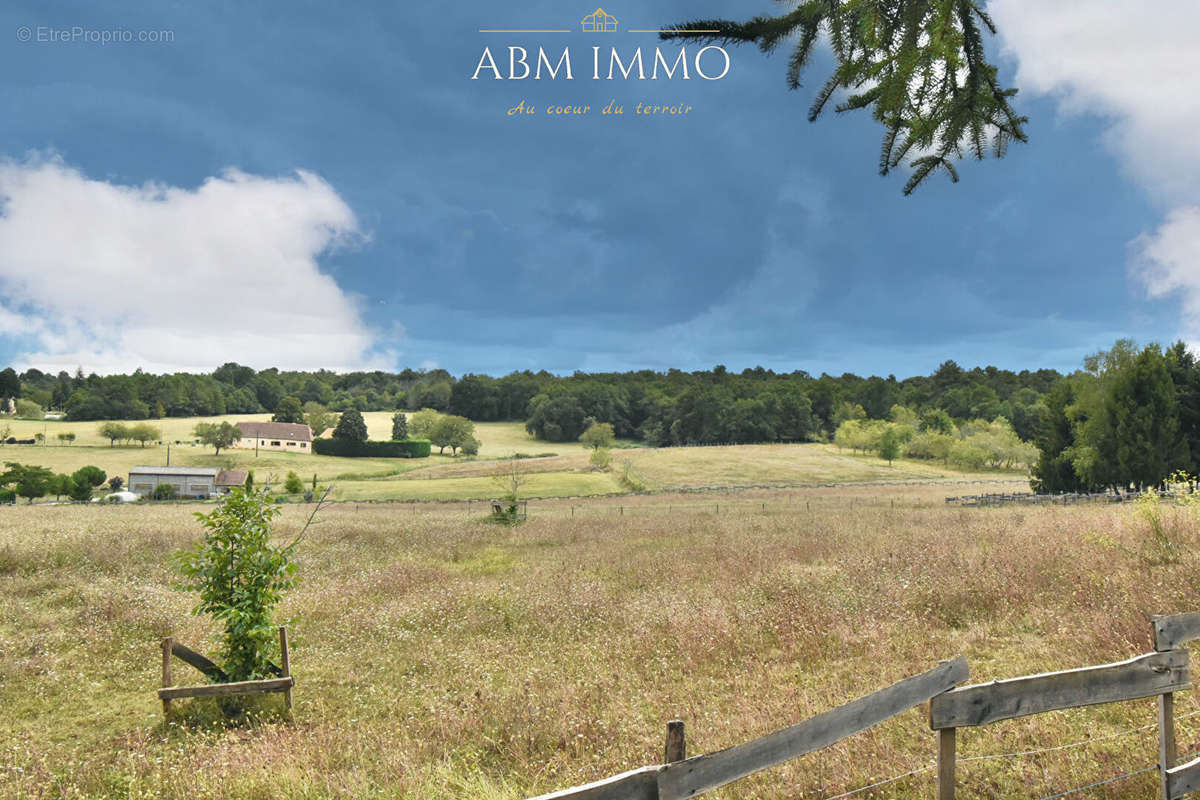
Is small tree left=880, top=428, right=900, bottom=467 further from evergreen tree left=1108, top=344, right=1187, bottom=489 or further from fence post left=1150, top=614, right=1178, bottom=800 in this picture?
fence post left=1150, top=614, right=1178, bottom=800

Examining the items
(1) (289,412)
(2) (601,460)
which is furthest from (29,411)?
(2) (601,460)

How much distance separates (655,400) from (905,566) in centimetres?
12891

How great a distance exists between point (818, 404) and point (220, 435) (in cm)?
11856

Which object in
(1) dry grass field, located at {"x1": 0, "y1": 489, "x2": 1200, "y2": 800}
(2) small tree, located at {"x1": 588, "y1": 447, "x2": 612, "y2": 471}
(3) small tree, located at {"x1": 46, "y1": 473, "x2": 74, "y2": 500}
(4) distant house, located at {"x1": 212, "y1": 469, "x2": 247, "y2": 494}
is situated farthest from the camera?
(2) small tree, located at {"x1": 588, "y1": 447, "x2": 612, "y2": 471}

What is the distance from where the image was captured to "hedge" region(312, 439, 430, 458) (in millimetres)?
100688

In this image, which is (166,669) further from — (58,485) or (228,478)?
(58,485)

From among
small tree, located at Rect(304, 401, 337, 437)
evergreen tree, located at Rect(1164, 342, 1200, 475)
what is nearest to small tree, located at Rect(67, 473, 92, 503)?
small tree, located at Rect(304, 401, 337, 437)

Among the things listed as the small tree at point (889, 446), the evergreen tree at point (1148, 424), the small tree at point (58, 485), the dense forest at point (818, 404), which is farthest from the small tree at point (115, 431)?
the evergreen tree at point (1148, 424)

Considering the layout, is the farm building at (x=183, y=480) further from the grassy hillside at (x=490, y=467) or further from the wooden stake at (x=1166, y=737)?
the wooden stake at (x=1166, y=737)

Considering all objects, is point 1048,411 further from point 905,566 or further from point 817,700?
point 817,700

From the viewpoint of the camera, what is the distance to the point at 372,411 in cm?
16438

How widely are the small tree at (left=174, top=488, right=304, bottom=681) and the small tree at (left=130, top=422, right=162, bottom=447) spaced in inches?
4197

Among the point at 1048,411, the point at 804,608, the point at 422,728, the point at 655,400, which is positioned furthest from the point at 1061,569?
the point at 655,400

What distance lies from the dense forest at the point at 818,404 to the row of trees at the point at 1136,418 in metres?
0.09
